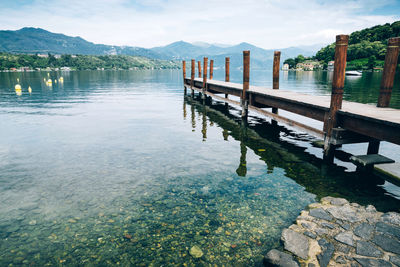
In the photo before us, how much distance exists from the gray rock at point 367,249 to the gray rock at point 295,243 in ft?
3.19

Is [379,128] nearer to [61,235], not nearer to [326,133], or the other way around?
[326,133]

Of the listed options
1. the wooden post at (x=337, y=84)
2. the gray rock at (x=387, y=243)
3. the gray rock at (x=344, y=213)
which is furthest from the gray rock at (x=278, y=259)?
the wooden post at (x=337, y=84)

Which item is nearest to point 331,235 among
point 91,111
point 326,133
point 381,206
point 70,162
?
point 381,206

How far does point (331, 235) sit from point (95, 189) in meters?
6.65

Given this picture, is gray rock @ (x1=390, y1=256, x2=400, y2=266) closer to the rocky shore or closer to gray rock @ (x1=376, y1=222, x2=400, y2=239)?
the rocky shore

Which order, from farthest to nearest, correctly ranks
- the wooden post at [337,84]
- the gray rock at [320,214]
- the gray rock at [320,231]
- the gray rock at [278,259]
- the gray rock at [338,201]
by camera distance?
the wooden post at [337,84], the gray rock at [338,201], the gray rock at [320,214], the gray rock at [320,231], the gray rock at [278,259]

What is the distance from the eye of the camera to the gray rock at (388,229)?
530 centimetres

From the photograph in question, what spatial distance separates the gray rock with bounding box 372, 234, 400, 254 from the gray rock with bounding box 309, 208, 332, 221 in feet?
3.31

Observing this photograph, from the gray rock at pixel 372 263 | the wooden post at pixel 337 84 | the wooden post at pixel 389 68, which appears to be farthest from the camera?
the wooden post at pixel 389 68

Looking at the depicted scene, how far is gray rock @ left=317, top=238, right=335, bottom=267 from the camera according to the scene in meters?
4.58

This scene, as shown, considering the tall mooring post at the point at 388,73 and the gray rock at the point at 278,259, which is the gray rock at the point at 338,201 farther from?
the tall mooring post at the point at 388,73

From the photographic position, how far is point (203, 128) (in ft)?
53.9

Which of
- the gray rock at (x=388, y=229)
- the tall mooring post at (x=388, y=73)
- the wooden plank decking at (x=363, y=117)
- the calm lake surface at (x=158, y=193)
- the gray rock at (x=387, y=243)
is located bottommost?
the calm lake surface at (x=158, y=193)

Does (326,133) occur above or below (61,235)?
above
